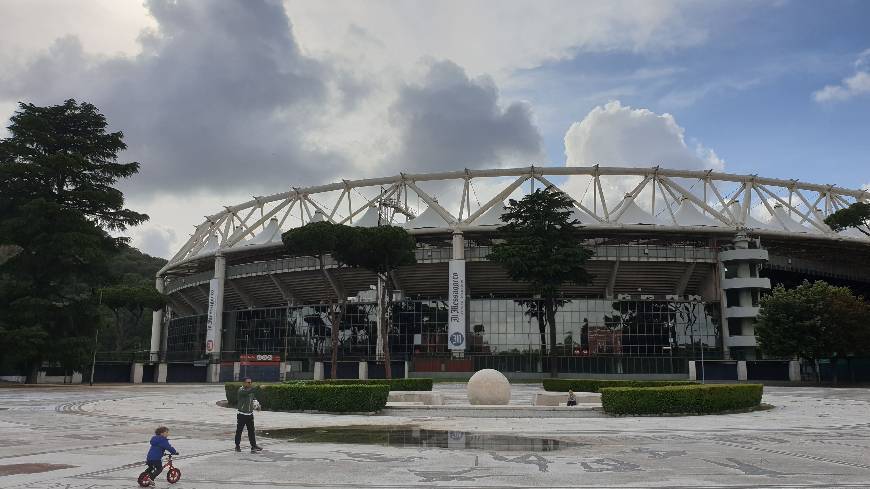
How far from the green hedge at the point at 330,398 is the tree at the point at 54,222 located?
29043 mm

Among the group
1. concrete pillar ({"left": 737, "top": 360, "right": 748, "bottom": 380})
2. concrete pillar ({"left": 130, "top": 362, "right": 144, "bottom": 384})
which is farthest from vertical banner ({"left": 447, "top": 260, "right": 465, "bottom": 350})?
concrete pillar ({"left": 130, "top": 362, "right": 144, "bottom": 384})

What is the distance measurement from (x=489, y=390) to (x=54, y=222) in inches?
1589

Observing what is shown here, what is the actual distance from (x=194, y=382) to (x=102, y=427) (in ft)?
160

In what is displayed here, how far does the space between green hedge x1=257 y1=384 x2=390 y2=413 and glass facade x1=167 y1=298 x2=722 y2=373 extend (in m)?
40.6

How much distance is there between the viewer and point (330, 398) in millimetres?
26828

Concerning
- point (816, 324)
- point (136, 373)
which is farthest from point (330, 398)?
point (136, 373)

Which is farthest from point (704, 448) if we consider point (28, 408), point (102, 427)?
point (28, 408)

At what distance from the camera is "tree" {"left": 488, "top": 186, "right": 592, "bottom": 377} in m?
61.0

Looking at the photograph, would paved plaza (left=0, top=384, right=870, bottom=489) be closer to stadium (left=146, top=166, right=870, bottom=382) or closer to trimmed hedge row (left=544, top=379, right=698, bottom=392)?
trimmed hedge row (left=544, top=379, right=698, bottom=392)

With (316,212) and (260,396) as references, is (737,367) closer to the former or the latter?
(316,212)

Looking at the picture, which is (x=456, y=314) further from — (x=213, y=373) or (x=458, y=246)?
(x=213, y=373)

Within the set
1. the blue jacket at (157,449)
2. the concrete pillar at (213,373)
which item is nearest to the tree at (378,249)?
the concrete pillar at (213,373)

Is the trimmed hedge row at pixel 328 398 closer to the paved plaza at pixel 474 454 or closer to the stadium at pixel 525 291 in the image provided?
the paved plaza at pixel 474 454

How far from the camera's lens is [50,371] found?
60844 mm
